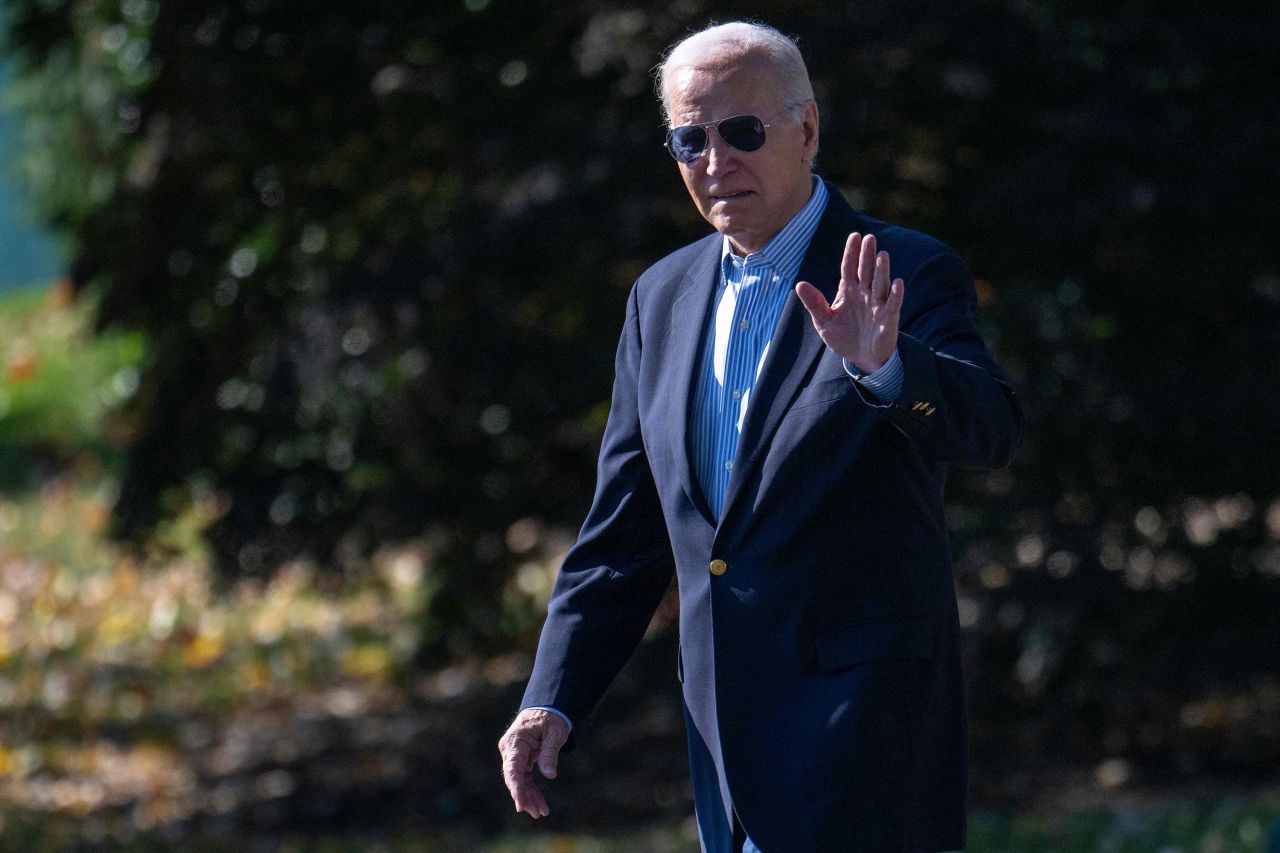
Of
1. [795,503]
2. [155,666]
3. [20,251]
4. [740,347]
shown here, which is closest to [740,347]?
[740,347]

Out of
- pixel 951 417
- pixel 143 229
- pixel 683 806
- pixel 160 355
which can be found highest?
pixel 951 417

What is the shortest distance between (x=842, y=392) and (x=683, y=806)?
5.37 meters

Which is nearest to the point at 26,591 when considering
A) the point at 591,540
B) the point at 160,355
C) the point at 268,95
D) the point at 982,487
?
the point at 160,355

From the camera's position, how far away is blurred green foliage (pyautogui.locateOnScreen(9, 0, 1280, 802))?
6676mm

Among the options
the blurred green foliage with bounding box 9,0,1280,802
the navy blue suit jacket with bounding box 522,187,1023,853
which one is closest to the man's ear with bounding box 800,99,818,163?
the navy blue suit jacket with bounding box 522,187,1023,853

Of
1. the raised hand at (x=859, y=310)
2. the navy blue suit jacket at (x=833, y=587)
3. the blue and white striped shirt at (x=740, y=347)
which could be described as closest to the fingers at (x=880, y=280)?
the raised hand at (x=859, y=310)

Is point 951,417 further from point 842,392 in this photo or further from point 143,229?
point 143,229

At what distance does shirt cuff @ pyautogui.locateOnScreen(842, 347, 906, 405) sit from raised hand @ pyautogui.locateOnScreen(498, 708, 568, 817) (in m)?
0.97

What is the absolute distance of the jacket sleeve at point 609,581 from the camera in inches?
130

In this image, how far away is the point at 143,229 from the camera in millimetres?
8719

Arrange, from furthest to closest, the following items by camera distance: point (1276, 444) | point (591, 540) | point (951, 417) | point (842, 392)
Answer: point (1276, 444), point (591, 540), point (842, 392), point (951, 417)

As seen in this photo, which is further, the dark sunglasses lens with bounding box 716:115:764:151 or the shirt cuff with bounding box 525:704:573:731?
the shirt cuff with bounding box 525:704:573:731

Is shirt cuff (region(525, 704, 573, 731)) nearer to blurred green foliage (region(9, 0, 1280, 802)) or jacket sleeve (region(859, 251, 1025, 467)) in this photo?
jacket sleeve (region(859, 251, 1025, 467))

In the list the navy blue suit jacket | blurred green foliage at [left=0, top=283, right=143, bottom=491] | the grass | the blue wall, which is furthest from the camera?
the blue wall
